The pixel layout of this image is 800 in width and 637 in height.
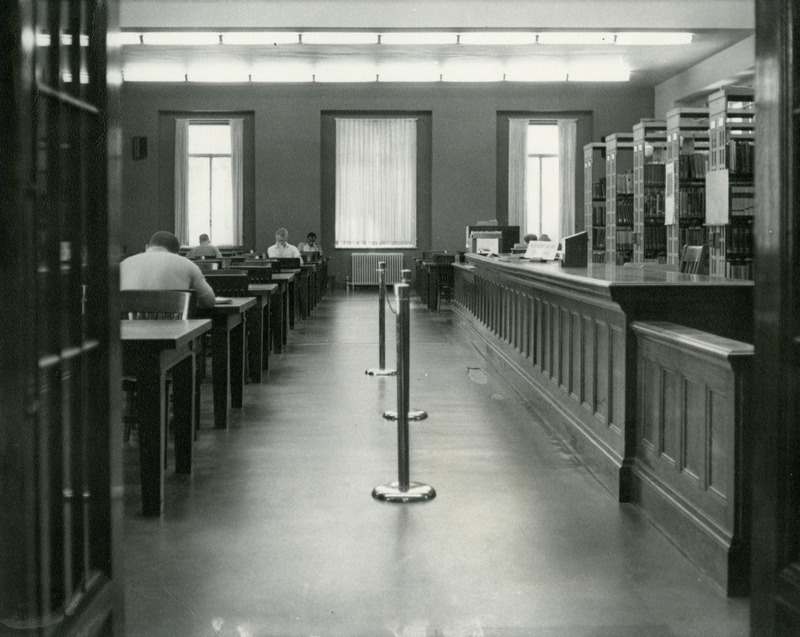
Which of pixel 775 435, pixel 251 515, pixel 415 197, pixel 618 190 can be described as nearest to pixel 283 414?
pixel 251 515

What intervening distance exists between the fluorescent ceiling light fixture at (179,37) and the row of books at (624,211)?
6.46 metres

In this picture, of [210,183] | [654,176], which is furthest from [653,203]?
[210,183]

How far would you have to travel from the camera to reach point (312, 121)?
19.5 m

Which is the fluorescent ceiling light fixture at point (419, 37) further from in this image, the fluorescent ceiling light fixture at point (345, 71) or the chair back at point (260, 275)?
the chair back at point (260, 275)

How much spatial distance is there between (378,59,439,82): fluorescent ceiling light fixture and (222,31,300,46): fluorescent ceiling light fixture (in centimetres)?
370

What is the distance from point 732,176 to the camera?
1004 cm

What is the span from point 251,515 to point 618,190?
1195 cm

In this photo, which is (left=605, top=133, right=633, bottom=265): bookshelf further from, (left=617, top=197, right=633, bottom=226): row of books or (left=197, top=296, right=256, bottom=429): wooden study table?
(left=197, top=296, right=256, bottom=429): wooden study table

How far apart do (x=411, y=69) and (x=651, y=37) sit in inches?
194

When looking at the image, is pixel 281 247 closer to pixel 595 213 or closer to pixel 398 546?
pixel 595 213

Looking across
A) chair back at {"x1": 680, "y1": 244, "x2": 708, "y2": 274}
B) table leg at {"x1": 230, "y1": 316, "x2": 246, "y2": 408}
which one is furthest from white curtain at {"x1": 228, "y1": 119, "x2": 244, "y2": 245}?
table leg at {"x1": 230, "y1": 316, "x2": 246, "y2": 408}

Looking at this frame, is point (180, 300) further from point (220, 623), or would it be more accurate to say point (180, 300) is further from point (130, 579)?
point (220, 623)

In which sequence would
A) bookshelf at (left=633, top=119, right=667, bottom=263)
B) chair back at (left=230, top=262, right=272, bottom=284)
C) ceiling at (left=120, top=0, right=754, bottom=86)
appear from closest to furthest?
chair back at (left=230, top=262, right=272, bottom=284), ceiling at (left=120, top=0, right=754, bottom=86), bookshelf at (left=633, top=119, right=667, bottom=263)

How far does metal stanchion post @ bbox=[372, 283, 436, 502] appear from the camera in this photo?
3.99 m
